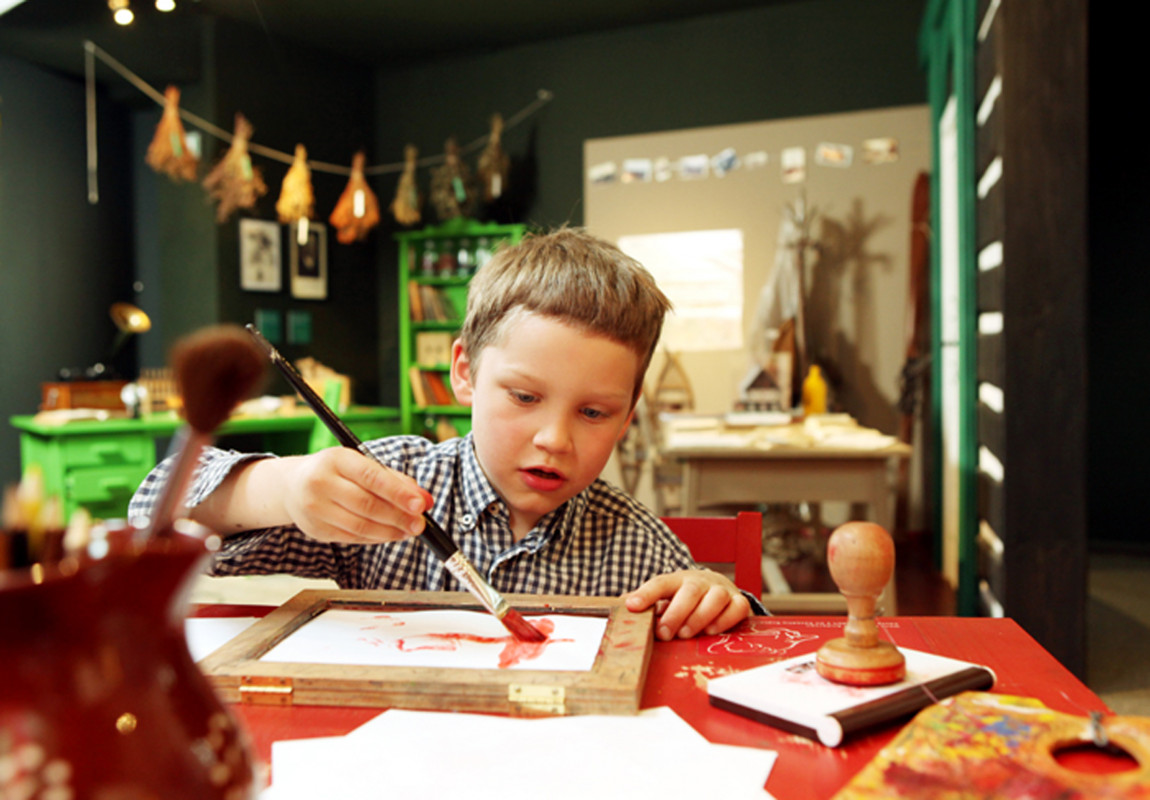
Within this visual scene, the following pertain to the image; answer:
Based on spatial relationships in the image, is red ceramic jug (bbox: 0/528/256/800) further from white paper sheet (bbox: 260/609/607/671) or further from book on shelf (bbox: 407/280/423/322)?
book on shelf (bbox: 407/280/423/322)

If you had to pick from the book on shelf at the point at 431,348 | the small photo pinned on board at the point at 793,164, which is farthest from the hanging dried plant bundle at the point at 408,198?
the small photo pinned on board at the point at 793,164

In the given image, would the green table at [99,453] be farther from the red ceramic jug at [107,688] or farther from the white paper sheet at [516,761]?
the red ceramic jug at [107,688]

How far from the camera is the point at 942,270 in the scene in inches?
162

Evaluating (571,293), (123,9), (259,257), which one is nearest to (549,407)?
(571,293)

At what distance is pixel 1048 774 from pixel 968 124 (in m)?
2.88

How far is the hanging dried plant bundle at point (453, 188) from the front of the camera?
5316 millimetres

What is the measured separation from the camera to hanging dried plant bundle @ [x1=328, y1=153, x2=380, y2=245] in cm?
522

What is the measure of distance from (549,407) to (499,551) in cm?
23

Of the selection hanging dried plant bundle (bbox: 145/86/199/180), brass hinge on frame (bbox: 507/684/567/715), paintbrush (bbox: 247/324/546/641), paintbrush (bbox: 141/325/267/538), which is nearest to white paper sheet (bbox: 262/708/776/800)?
brass hinge on frame (bbox: 507/684/567/715)

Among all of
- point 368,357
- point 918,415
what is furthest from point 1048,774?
point 368,357

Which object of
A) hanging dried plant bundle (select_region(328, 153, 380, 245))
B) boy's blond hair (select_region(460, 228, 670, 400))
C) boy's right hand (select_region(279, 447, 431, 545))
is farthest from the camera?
hanging dried plant bundle (select_region(328, 153, 380, 245))

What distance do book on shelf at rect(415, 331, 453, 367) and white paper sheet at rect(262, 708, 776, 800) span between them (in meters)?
5.10

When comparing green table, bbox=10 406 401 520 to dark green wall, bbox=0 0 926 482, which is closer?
green table, bbox=10 406 401 520

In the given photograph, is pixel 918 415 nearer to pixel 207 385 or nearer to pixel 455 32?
pixel 455 32
